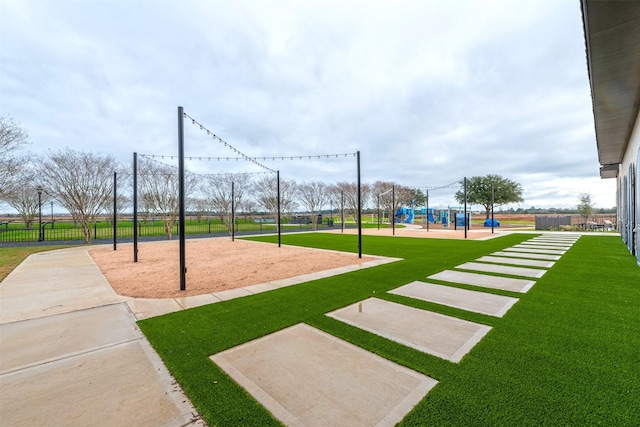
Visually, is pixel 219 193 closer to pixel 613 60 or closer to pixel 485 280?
pixel 485 280

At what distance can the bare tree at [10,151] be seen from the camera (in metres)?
11.5

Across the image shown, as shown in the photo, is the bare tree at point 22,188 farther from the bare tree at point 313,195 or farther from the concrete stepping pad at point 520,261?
the bare tree at point 313,195

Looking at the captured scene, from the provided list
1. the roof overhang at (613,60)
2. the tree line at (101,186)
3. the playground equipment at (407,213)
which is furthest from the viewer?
the playground equipment at (407,213)

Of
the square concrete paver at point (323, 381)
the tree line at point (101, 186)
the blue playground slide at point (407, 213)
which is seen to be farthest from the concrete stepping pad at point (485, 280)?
the blue playground slide at point (407, 213)

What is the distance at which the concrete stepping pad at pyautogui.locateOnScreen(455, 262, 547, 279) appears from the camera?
6009 millimetres

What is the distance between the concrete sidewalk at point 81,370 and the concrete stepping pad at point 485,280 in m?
5.24

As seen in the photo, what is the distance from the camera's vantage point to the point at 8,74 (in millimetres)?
11398

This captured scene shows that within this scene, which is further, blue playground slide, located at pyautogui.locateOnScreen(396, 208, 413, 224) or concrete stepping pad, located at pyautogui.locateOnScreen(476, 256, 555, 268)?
blue playground slide, located at pyautogui.locateOnScreen(396, 208, 413, 224)

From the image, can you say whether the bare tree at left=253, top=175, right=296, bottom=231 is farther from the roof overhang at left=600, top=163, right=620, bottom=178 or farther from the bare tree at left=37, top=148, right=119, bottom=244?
the roof overhang at left=600, top=163, right=620, bottom=178

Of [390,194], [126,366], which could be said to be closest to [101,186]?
[126,366]

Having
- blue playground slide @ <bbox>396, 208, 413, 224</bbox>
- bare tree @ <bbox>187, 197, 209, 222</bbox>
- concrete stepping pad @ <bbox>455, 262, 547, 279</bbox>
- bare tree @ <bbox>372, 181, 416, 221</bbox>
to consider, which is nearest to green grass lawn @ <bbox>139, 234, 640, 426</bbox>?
concrete stepping pad @ <bbox>455, 262, 547, 279</bbox>

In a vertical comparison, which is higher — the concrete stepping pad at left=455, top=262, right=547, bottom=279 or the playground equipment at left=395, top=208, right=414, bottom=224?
the playground equipment at left=395, top=208, right=414, bottom=224

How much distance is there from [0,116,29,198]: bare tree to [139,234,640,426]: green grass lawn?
14.8 meters

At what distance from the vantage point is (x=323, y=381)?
2162 millimetres
